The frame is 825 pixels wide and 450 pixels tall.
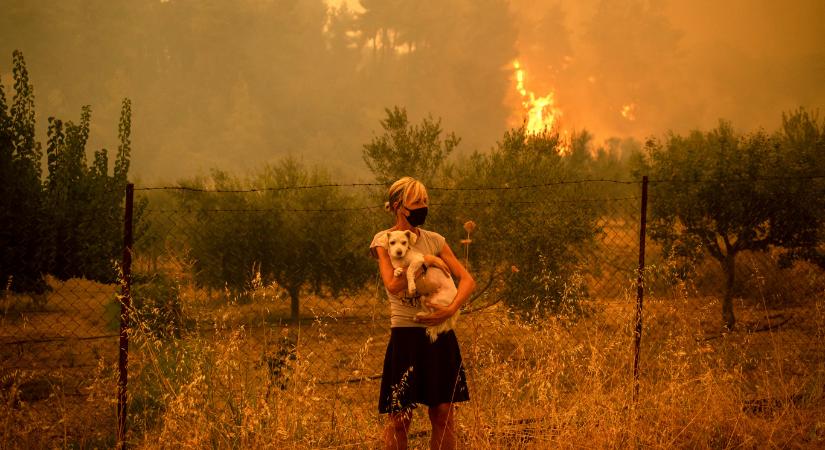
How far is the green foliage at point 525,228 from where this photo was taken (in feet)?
37.3

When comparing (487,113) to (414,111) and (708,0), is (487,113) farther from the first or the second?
(708,0)

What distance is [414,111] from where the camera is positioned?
163000mm

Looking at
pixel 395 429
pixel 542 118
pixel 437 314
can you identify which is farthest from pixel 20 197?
pixel 542 118

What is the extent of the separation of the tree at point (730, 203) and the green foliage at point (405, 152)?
19.5ft

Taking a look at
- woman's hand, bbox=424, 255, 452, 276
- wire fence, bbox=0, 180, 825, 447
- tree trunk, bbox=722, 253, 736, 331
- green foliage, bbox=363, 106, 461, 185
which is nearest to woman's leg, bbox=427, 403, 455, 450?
wire fence, bbox=0, 180, 825, 447

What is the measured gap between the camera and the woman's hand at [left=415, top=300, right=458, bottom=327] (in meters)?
3.36

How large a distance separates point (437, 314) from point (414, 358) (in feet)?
1.10

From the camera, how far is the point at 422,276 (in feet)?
11.2

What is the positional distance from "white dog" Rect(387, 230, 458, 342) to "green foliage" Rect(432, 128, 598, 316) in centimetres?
721

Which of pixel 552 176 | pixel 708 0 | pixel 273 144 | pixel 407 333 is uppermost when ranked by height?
pixel 708 0

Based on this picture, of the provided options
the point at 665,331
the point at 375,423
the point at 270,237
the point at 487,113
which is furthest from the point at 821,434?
the point at 487,113

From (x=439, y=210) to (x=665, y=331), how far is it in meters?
5.27

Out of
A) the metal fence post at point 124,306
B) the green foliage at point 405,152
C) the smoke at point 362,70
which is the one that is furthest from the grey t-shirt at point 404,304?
the smoke at point 362,70

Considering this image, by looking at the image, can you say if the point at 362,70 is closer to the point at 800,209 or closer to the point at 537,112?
the point at 537,112
